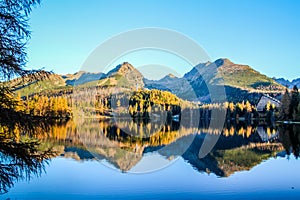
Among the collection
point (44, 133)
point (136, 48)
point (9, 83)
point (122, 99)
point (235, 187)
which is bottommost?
point (235, 187)

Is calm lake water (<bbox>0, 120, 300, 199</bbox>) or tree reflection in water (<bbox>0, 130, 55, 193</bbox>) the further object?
calm lake water (<bbox>0, 120, 300, 199</bbox>)

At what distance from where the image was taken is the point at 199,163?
29.0 meters

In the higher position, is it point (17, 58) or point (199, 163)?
point (17, 58)

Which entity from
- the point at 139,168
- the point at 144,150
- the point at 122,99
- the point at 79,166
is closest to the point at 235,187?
the point at 139,168

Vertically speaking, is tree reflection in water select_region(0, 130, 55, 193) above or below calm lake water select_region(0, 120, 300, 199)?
above

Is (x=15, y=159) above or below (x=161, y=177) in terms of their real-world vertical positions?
above

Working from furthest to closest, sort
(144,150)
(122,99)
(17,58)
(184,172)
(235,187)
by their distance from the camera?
(122,99) → (144,150) → (184,172) → (235,187) → (17,58)

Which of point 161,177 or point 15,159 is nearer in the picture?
point 15,159

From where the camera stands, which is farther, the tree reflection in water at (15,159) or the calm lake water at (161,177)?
the calm lake water at (161,177)

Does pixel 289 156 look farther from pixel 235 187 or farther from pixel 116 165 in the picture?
pixel 116 165

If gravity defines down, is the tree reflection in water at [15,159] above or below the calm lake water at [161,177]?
above

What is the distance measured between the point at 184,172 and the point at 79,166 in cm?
882

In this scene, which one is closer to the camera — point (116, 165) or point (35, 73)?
point (35, 73)

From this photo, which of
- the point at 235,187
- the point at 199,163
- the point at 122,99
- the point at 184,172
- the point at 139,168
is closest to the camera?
the point at 235,187
